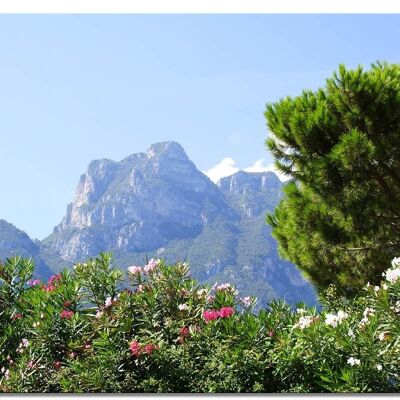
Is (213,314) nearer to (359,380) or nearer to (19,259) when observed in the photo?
(359,380)

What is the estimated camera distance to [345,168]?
8.06 metres

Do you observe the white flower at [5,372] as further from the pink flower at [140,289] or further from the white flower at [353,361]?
the white flower at [353,361]

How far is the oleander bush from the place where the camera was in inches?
133

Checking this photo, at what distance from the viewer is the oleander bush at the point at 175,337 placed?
3.37m

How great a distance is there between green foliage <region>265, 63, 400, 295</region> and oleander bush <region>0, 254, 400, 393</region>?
373cm

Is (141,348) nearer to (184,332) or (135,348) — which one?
(135,348)

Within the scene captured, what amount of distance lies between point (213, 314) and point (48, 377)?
118 cm

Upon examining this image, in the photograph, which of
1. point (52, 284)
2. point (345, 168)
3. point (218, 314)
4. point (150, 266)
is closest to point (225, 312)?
point (218, 314)

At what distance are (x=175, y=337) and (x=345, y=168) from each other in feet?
15.5

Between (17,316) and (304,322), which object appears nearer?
(304,322)

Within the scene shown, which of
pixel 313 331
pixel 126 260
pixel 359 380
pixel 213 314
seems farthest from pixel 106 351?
pixel 126 260

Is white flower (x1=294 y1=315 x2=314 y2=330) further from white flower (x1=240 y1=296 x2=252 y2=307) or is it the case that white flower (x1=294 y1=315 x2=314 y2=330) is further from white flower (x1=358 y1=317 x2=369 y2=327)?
white flower (x1=240 y1=296 x2=252 y2=307)

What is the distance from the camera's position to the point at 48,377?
3992 millimetres

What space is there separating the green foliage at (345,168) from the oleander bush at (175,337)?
373 cm
